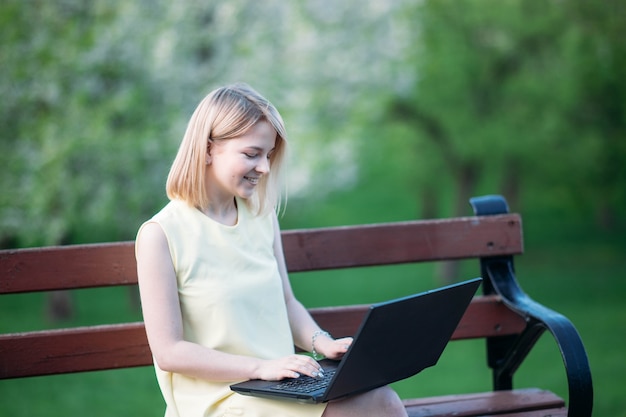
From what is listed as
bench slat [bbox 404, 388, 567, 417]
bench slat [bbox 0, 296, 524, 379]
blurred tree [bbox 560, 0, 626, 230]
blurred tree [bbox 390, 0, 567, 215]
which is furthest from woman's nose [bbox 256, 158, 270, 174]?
blurred tree [bbox 560, 0, 626, 230]

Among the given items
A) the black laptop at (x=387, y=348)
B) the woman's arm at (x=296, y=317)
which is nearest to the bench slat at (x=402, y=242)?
the woman's arm at (x=296, y=317)

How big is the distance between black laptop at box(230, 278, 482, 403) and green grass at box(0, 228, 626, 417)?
10.4ft

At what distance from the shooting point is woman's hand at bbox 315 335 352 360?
2467 millimetres

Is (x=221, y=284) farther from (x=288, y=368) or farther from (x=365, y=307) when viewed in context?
(x=365, y=307)

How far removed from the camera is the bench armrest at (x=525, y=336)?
247 centimetres

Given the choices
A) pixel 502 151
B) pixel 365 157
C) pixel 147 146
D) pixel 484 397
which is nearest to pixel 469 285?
pixel 484 397

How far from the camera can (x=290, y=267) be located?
2.95 m

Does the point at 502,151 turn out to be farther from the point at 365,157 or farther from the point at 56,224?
the point at 56,224

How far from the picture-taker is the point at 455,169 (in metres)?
10.1

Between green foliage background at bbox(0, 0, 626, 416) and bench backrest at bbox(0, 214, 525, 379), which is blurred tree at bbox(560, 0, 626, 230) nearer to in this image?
green foliage background at bbox(0, 0, 626, 416)

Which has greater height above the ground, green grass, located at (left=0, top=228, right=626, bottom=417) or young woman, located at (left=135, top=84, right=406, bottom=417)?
young woman, located at (left=135, top=84, right=406, bottom=417)

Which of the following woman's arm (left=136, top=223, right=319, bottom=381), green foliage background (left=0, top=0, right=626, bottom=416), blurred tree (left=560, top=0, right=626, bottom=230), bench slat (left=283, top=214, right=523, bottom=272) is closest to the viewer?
woman's arm (left=136, top=223, right=319, bottom=381)

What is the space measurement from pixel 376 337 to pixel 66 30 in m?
5.85

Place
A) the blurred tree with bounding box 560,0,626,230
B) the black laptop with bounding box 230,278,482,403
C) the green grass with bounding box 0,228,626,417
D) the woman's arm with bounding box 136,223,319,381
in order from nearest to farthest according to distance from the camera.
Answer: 1. the black laptop with bounding box 230,278,482,403
2. the woman's arm with bounding box 136,223,319,381
3. the green grass with bounding box 0,228,626,417
4. the blurred tree with bounding box 560,0,626,230
